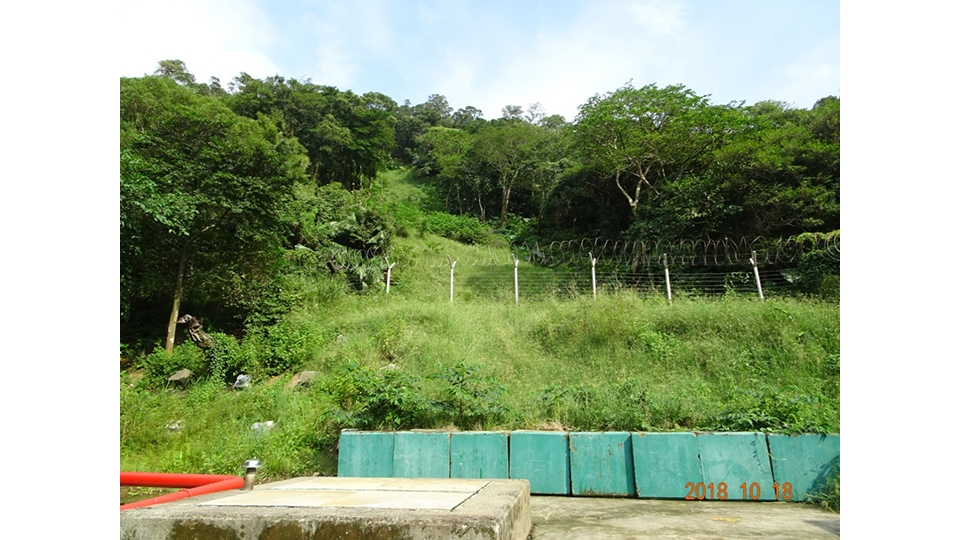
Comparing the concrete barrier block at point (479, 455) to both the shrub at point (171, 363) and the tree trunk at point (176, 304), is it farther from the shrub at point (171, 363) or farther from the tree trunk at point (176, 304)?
the tree trunk at point (176, 304)

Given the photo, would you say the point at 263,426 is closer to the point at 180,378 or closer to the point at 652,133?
the point at 180,378

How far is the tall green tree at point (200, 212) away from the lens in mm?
10234

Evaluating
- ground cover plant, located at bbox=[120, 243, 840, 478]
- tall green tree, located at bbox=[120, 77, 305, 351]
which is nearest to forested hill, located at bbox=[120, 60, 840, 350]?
tall green tree, located at bbox=[120, 77, 305, 351]

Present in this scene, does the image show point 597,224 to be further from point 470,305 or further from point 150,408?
point 150,408

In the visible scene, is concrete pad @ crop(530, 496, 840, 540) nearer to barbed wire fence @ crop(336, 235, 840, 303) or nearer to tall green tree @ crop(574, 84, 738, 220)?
barbed wire fence @ crop(336, 235, 840, 303)

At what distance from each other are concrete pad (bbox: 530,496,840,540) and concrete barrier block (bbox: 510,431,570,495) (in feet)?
0.49

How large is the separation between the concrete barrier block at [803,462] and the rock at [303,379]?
21.5ft

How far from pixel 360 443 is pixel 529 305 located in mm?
6953

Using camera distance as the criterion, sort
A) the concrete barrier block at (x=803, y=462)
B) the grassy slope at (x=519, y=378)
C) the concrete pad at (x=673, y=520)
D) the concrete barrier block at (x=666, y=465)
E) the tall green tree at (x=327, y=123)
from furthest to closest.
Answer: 1. the tall green tree at (x=327, y=123)
2. the grassy slope at (x=519, y=378)
3. the concrete barrier block at (x=666, y=465)
4. the concrete barrier block at (x=803, y=462)
5. the concrete pad at (x=673, y=520)

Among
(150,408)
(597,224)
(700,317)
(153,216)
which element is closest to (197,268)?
(153,216)

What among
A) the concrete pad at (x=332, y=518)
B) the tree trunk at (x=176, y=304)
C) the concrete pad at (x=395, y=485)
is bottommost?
the concrete pad at (x=395, y=485)

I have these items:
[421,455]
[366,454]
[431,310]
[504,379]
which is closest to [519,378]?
[504,379]

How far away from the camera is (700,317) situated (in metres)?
9.20
